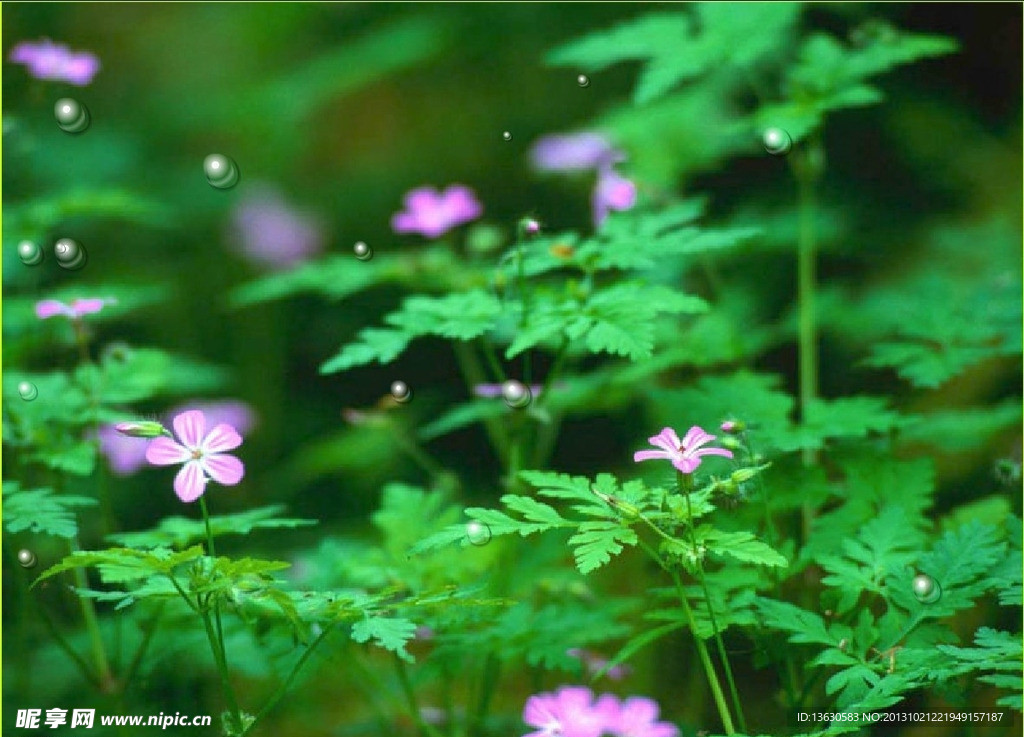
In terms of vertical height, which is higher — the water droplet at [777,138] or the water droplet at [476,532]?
the water droplet at [777,138]

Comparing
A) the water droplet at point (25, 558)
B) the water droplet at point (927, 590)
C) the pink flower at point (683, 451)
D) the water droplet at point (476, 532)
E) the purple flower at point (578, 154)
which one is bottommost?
the water droplet at point (927, 590)

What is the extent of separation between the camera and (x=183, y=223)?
5.26m

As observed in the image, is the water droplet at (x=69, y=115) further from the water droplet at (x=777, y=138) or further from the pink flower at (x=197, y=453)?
the water droplet at (x=777, y=138)

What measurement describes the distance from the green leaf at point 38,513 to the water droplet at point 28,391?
0.36 metres

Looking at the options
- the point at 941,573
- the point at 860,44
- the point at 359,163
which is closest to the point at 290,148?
the point at 359,163

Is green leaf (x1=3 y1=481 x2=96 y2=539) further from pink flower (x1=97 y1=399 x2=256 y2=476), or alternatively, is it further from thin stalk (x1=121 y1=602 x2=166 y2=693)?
pink flower (x1=97 y1=399 x2=256 y2=476)

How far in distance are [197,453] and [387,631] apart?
40cm

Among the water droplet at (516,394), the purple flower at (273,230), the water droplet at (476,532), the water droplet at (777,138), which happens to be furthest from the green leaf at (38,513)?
the purple flower at (273,230)

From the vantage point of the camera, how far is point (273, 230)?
511 cm

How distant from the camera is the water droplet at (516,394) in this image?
206cm

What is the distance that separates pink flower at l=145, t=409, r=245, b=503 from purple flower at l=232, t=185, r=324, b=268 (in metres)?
3.40

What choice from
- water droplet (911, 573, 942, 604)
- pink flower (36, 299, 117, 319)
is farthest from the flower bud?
water droplet (911, 573, 942, 604)

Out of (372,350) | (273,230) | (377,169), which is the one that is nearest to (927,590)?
(372,350)

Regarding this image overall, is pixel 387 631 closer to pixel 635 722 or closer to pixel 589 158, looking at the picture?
pixel 635 722
